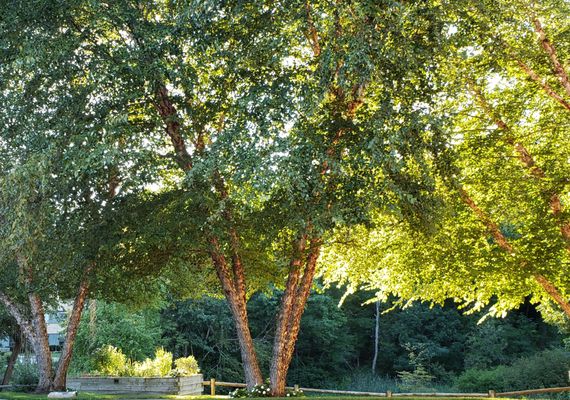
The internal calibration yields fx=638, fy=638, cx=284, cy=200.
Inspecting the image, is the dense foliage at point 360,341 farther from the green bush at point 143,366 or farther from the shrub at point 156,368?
the shrub at point 156,368

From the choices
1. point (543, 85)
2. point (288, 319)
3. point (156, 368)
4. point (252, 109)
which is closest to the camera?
point (252, 109)

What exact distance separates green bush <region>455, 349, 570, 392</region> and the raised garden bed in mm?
17158

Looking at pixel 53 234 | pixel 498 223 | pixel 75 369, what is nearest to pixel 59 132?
pixel 53 234

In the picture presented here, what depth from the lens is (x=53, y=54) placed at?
36.8 feet

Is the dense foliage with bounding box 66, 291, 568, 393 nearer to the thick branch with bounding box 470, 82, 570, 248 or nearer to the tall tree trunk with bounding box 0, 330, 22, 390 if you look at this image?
the tall tree trunk with bounding box 0, 330, 22, 390

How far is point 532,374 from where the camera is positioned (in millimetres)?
29688

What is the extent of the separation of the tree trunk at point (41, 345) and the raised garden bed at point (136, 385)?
9.60 ft

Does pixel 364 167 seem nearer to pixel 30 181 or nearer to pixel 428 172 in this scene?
pixel 428 172

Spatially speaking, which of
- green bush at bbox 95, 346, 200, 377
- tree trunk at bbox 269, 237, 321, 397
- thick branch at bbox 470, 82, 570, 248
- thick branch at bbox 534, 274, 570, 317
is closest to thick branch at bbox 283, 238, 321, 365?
tree trunk at bbox 269, 237, 321, 397

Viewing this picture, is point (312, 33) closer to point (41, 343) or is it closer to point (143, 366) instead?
point (41, 343)

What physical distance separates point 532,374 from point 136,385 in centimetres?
1910

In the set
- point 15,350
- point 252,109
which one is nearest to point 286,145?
point 252,109

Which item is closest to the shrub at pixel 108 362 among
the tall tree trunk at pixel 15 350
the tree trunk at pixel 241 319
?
the tall tree trunk at pixel 15 350

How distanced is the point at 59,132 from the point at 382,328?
109 feet
